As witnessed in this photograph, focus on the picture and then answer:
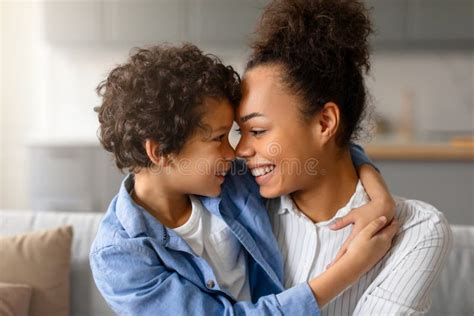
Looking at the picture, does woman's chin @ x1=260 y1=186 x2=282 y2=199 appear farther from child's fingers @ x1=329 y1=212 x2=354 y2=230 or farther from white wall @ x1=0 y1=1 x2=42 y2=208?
white wall @ x1=0 y1=1 x2=42 y2=208

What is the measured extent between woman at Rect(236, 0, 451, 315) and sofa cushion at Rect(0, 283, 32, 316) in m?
0.72

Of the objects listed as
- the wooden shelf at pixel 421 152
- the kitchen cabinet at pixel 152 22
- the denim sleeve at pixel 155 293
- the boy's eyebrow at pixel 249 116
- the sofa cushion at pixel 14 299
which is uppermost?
the kitchen cabinet at pixel 152 22

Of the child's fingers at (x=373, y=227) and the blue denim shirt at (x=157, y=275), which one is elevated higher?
the child's fingers at (x=373, y=227)

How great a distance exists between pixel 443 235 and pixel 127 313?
71 cm

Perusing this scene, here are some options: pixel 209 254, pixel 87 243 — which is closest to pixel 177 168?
pixel 209 254

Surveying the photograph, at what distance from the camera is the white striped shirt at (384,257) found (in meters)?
1.23

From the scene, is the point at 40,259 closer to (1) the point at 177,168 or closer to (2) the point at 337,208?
(1) the point at 177,168

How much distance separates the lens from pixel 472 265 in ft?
5.41

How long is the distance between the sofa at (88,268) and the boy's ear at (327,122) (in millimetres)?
624

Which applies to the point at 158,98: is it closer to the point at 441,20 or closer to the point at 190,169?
the point at 190,169

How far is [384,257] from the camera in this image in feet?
4.27

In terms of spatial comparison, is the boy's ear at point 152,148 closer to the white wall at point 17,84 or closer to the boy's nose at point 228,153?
the boy's nose at point 228,153

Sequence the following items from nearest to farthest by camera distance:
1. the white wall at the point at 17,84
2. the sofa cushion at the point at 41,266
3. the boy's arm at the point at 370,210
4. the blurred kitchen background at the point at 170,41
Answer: the boy's arm at the point at 370,210
the sofa cushion at the point at 41,266
the blurred kitchen background at the point at 170,41
the white wall at the point at 17,84

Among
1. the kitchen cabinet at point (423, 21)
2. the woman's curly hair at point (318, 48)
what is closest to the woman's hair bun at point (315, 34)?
the woman's curly hair at point (318, 48)
